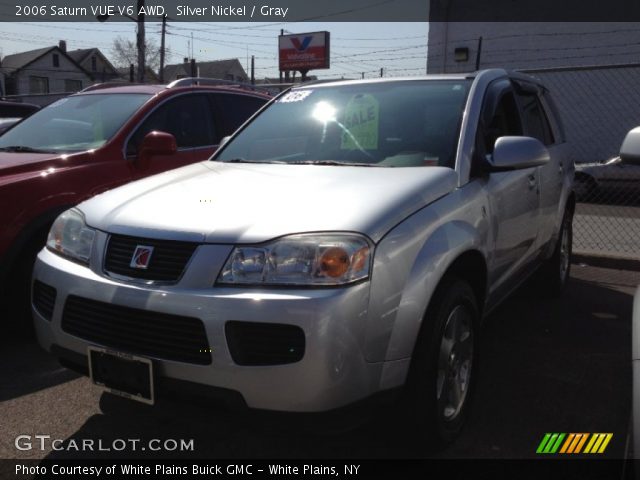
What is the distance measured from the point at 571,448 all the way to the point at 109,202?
2377mm

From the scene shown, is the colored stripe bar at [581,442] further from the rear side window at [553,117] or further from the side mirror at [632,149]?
the rear side window at [553,117]

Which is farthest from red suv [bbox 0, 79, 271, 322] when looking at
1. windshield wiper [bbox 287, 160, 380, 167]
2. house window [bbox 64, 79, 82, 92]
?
house window [bbox 64, 79, 82, 92]

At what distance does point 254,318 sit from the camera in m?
1.97

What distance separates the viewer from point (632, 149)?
2463 millimetres

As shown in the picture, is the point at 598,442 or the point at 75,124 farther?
the point at 75,124

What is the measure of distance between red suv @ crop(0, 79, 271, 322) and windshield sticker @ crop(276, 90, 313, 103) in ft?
3.03

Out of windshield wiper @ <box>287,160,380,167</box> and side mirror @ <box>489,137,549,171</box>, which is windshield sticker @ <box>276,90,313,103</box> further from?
side mirror @ <box>489,137,549,171</box>

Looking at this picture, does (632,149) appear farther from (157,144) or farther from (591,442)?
(157,144)

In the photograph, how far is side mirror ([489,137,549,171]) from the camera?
2.85 metres

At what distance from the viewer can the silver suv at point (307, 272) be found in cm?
199

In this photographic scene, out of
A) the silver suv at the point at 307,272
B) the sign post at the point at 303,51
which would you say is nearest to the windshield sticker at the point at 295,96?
the silver suv at the point at 307,272

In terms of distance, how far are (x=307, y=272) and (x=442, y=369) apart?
82 centimetres

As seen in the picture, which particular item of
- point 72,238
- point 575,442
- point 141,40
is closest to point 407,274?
point 575,442

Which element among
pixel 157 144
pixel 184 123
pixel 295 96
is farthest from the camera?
pixel 184 123
